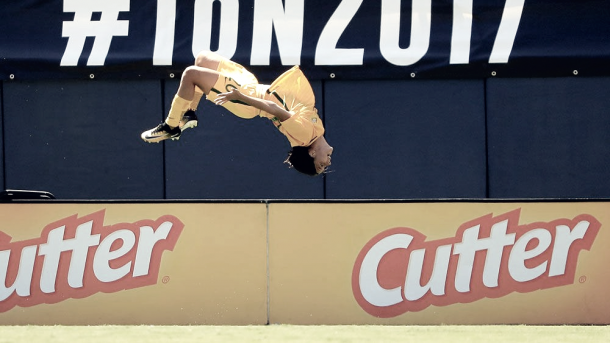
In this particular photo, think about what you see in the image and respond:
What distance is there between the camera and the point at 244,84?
7340 mm

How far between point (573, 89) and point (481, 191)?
5.30 ft

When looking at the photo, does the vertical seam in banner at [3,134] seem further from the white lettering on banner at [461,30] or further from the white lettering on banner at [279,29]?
the white lettering on banner at [461,30]

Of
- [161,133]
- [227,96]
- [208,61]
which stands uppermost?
[208,61]

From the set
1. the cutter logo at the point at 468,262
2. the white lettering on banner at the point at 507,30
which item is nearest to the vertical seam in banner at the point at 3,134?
the cutter logo at the point at 468,262

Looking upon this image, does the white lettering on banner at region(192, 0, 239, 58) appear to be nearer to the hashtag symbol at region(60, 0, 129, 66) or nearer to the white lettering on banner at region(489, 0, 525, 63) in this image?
the hashtag symbol at region(60, 0, 129, 66)

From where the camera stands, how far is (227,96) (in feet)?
22.4

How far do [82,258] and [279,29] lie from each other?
4399 mm

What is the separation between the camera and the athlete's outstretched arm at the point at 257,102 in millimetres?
6832

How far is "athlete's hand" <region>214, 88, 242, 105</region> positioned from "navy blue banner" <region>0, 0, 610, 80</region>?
4.08m

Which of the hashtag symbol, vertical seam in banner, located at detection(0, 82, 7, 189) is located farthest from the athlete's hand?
vertical seam in banner, located at detection(0, 82, 7, 189)

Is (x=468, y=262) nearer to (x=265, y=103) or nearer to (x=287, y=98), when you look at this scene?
(x=287, y=98)

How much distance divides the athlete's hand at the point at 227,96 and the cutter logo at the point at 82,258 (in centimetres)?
120

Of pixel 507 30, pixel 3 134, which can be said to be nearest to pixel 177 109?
pixel 3 134

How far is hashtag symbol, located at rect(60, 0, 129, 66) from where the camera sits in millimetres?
11070
